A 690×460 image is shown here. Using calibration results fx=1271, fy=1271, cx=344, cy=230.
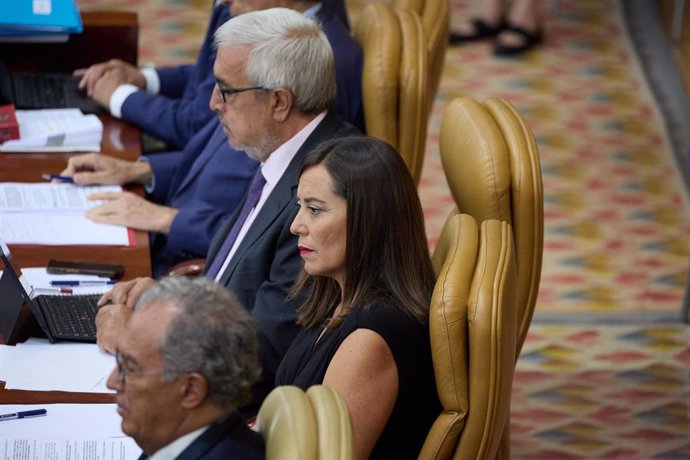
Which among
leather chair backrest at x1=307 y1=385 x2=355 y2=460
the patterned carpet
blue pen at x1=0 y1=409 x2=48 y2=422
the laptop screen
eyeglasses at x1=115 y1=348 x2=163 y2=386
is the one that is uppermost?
leather chair backrest at x1=307 y1=385 x2=355 y2=460

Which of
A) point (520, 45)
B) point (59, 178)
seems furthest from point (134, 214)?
point (520, 45)

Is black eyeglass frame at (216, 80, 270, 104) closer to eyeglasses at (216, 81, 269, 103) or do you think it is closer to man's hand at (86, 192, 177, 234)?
eyeglasses at (216, 81, 269, 103)

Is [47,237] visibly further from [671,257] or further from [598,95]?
[598,95]

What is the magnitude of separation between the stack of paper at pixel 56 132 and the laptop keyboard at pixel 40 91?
0.18 feet

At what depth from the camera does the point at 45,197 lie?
3.39 m

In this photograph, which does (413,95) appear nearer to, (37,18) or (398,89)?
(398,89)

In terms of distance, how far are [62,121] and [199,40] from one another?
2726 millimetres

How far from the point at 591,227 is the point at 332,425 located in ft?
11.2

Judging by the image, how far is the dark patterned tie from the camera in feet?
10.1

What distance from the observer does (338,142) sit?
2.50 metres

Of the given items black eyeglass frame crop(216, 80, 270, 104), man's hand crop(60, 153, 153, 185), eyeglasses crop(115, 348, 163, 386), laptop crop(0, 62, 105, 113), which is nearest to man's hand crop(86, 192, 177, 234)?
man's hand crop(60, 153, 153, 185)

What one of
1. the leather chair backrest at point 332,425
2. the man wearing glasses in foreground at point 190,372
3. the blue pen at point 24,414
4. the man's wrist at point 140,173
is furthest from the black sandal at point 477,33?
the leather chair backrest at point 332,425

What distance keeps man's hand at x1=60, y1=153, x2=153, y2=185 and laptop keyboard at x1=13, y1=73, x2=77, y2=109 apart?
49 cm

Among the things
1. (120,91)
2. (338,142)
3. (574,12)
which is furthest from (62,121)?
(574,12)
